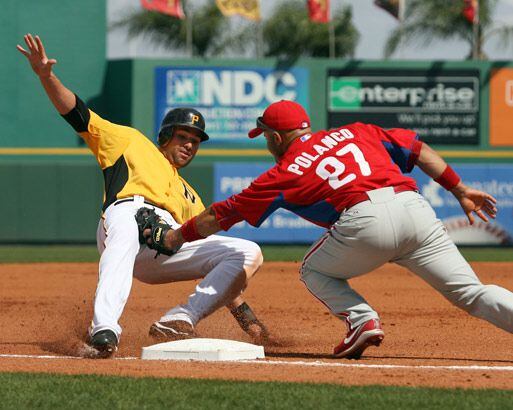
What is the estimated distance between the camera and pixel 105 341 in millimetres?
5660

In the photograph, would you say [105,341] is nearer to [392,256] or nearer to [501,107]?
[392,256]

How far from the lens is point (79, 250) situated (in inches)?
757

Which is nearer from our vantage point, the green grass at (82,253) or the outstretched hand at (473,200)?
the outstretched hand at (473,200)

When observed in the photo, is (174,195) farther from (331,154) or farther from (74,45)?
(74,45)

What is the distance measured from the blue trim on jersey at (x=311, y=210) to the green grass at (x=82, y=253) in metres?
10.4

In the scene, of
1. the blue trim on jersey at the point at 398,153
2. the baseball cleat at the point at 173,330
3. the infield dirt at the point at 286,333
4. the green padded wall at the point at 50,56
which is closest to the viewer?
the infield dirt at the point at 286,333

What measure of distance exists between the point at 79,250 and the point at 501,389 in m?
14.9

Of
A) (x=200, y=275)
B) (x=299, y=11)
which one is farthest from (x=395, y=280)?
(x=299, y=11)

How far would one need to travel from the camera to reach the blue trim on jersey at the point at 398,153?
19.1ft

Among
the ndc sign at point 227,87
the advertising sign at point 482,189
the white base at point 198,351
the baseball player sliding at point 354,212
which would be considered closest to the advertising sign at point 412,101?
the ndc sign at point 227,87

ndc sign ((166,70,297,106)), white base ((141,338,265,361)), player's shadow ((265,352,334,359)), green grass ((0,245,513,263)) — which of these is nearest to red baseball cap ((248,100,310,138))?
white base ((141,338,265,361))

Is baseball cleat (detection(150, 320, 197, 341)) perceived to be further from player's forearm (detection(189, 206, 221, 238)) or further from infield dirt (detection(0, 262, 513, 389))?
player's forearm (detection(189, 206, 221, 238))

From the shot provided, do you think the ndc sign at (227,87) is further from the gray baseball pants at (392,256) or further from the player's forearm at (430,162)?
the gray baseball pants at (392,256)

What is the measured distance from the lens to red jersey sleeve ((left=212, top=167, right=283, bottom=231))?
18.1 ft
